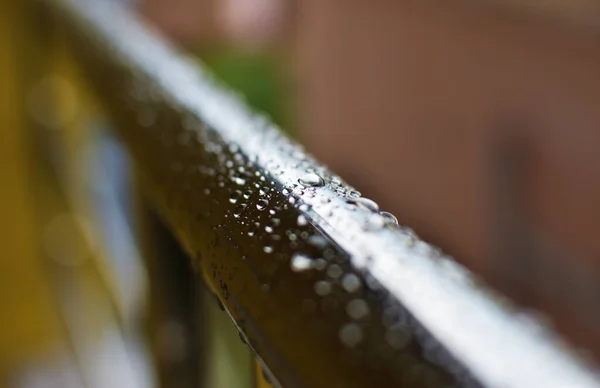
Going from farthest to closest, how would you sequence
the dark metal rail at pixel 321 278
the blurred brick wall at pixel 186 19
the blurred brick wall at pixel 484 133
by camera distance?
the blurred brick wall at pixel 186 19 → the blurred brick wall at pixel 484 133 → the dark metal rail at pixel 321 278

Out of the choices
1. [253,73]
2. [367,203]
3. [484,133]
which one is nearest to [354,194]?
[367,203]

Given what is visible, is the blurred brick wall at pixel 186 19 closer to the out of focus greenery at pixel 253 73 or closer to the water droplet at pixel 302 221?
the out of focus greenery at pixel 253 73

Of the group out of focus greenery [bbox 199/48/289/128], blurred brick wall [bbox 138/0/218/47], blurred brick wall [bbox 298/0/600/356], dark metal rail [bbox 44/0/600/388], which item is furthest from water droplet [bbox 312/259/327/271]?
blurred brick wall [bbox 138/0/218/47]

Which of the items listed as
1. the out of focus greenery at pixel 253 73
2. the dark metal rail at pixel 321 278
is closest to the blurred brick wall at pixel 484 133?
the out of focus greenery at pixel 253 73

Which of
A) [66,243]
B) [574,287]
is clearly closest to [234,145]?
[66,243]

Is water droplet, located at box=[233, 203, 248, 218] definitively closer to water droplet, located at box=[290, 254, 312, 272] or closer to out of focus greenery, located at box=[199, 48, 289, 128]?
water droplet, located at box=[290, 254, 312, 272]

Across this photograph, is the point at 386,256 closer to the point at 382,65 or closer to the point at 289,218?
the point at 289,218
